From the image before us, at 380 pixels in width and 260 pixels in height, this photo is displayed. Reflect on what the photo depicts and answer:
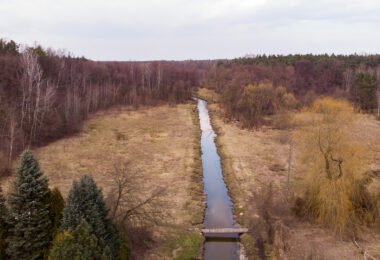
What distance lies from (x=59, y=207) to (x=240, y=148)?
87.1ft

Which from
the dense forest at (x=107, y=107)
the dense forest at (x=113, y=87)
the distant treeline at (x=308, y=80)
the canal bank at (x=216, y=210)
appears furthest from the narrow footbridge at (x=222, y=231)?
the distant treeline at (x=308, y=80)

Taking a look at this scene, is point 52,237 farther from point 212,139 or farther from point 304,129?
point 212,139

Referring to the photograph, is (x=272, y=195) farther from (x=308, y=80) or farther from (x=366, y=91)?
(x=308, y=80)

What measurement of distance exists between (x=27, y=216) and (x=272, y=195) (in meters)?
14.2

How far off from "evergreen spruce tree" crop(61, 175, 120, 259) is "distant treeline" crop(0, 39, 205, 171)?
717 inches

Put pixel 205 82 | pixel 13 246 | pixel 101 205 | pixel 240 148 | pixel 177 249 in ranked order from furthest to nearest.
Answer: pixel 205 82, pixel 240 148, pixel 177 249, pixel 101 205, pixel 13 246

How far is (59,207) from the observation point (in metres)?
12.7

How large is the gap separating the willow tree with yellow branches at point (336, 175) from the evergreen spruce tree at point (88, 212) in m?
12.5

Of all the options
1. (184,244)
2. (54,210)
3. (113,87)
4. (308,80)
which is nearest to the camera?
(54,210)

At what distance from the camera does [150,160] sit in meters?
31.7

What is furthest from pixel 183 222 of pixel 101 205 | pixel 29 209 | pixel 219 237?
pixel 29 209

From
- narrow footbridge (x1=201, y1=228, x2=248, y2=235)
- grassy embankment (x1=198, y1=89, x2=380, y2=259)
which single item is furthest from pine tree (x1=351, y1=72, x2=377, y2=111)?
narrow footbridge (x1=201, y1=228, x2=248, y2=235)

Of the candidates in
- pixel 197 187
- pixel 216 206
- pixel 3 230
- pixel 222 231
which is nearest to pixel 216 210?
pixel 216 206

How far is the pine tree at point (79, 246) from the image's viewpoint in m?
10.4
